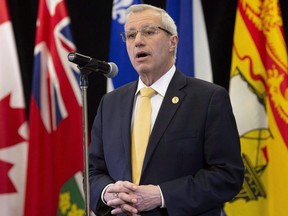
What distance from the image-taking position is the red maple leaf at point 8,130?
11.6 feet

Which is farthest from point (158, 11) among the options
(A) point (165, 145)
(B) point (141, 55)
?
(A) point (165, 145)

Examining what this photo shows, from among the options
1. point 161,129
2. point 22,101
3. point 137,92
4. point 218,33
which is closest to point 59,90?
point 22,101

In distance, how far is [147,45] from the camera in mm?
2215

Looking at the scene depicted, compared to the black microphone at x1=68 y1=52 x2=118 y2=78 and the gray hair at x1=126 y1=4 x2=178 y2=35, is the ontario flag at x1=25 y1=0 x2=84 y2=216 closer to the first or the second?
the gray hair at x1=126 y1=4 x2=178 y2=35

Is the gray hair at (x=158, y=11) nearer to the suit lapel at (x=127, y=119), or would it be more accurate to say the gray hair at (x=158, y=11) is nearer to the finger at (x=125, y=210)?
the suit lapel at (x=127, y=119)

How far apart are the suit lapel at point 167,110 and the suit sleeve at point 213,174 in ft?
0.42

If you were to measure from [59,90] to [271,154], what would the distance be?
1396 mm

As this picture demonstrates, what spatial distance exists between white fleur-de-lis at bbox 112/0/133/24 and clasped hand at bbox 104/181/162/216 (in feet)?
5.63

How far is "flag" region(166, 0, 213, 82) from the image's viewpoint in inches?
135

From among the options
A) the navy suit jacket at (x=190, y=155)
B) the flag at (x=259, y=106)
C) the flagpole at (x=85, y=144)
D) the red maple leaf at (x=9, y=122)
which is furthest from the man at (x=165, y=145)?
the red maple leaf at (x=9, y=122)

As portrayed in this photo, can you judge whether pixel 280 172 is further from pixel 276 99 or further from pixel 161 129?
pixel 161 129

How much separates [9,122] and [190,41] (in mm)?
1287

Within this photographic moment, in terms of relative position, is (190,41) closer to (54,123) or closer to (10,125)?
(54,123)

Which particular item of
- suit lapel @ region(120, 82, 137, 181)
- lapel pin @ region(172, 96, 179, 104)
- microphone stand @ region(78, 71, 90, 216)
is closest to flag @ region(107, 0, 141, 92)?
suit lapel @ region(120, 82, 137, 181)
